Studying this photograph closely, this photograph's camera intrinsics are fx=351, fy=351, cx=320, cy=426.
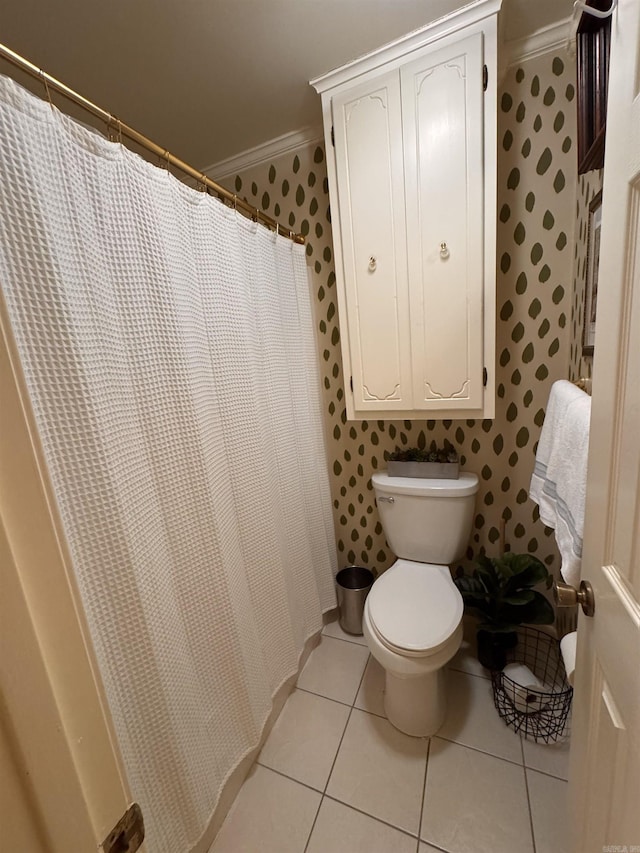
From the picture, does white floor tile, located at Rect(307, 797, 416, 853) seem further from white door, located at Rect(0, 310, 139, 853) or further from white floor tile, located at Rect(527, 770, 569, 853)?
white door, located at Rect(0, 310, 139, 853)

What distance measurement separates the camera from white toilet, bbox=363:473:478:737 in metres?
1.12

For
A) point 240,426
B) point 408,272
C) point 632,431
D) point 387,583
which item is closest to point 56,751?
point 632,431

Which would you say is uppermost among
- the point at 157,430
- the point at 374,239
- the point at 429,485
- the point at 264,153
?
the point at 264,153

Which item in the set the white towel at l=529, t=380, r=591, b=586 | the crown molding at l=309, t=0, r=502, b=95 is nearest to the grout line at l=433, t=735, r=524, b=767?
the white towel at l=529, t=380, r=591, b=586

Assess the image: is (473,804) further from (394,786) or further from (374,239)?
(374,239)

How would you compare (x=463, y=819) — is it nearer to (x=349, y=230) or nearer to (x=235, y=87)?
(x=349, y=230)

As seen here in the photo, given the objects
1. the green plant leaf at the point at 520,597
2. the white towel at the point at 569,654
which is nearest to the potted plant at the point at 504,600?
the green plant leaf at the point at 520,597

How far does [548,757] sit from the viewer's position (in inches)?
45.0

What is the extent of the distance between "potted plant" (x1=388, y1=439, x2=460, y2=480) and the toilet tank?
0.03 meters

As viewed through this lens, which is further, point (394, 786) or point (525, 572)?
point (525, 572)

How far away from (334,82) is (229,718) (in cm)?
210

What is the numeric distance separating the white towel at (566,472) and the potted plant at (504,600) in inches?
18.7

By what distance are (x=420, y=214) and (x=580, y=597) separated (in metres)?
1.20

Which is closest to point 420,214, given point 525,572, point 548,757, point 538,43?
point 538,43
